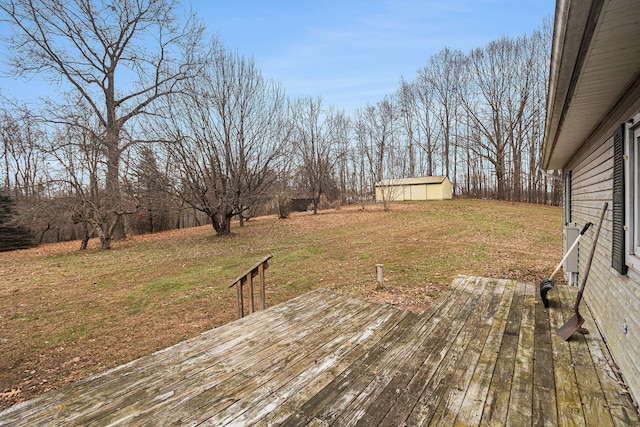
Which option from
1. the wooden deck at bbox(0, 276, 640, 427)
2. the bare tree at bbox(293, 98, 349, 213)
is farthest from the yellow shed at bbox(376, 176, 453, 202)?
the wooden deck at bbox(0, 276, 640, 427)

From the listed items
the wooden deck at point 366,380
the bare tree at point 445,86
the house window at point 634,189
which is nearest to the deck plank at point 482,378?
the wooden deck at point 366,380

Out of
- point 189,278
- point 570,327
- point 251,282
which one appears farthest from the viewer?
point 189,278

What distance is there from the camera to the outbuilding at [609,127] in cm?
137

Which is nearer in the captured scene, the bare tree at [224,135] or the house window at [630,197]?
the house window at [630,197]

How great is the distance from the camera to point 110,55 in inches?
597

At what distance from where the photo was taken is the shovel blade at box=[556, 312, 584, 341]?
2.86 meters

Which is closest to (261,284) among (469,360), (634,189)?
(469,360)

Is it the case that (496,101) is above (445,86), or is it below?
below

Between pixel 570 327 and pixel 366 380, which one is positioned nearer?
pixel 366 380

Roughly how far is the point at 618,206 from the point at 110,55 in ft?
67.3

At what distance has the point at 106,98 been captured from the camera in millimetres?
15039

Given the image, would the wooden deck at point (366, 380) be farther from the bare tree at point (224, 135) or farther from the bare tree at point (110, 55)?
the bare tree at point (110, 55)

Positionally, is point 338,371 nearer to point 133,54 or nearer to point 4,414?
point 4,414

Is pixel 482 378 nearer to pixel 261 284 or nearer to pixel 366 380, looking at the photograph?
pixel 366 380
